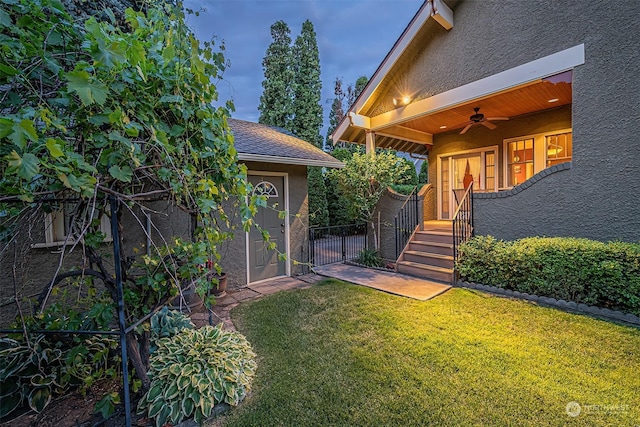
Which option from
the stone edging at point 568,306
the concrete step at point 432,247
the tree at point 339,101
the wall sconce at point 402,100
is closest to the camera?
the stone edging at point 568,306

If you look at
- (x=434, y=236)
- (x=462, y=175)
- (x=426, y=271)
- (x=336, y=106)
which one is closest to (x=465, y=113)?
(x=462, y=175)

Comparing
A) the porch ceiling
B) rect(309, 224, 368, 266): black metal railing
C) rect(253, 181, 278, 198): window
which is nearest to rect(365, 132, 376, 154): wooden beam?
the porch ceiling

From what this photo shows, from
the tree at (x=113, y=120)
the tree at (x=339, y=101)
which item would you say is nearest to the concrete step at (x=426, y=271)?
the tree at (x=113, y=120)

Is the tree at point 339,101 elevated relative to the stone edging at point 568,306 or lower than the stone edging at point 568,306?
elevated

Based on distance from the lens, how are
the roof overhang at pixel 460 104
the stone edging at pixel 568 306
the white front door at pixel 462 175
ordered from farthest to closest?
the white front door at pixel 462 175 < the roof overhang at pixel 460 104 < the stone edging at pixel 568 306

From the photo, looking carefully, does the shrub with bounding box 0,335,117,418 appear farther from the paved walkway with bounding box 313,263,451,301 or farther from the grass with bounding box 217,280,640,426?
the paved walkway with bounding box 313,263,451,301

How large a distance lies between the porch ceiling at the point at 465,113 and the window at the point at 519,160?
821 millimetres

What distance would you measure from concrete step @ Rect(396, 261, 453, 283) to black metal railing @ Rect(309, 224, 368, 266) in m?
1.61

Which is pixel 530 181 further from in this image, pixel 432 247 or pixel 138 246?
pixel 138 246

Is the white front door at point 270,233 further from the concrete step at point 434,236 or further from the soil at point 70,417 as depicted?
the soil at point 70,417

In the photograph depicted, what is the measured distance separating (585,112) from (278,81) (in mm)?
13455

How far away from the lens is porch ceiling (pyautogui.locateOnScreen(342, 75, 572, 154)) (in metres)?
6.40

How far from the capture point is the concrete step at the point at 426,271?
6.11 meters

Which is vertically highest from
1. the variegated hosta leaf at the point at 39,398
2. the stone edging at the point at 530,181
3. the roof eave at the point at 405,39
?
the roof eave at the point at 405,39
